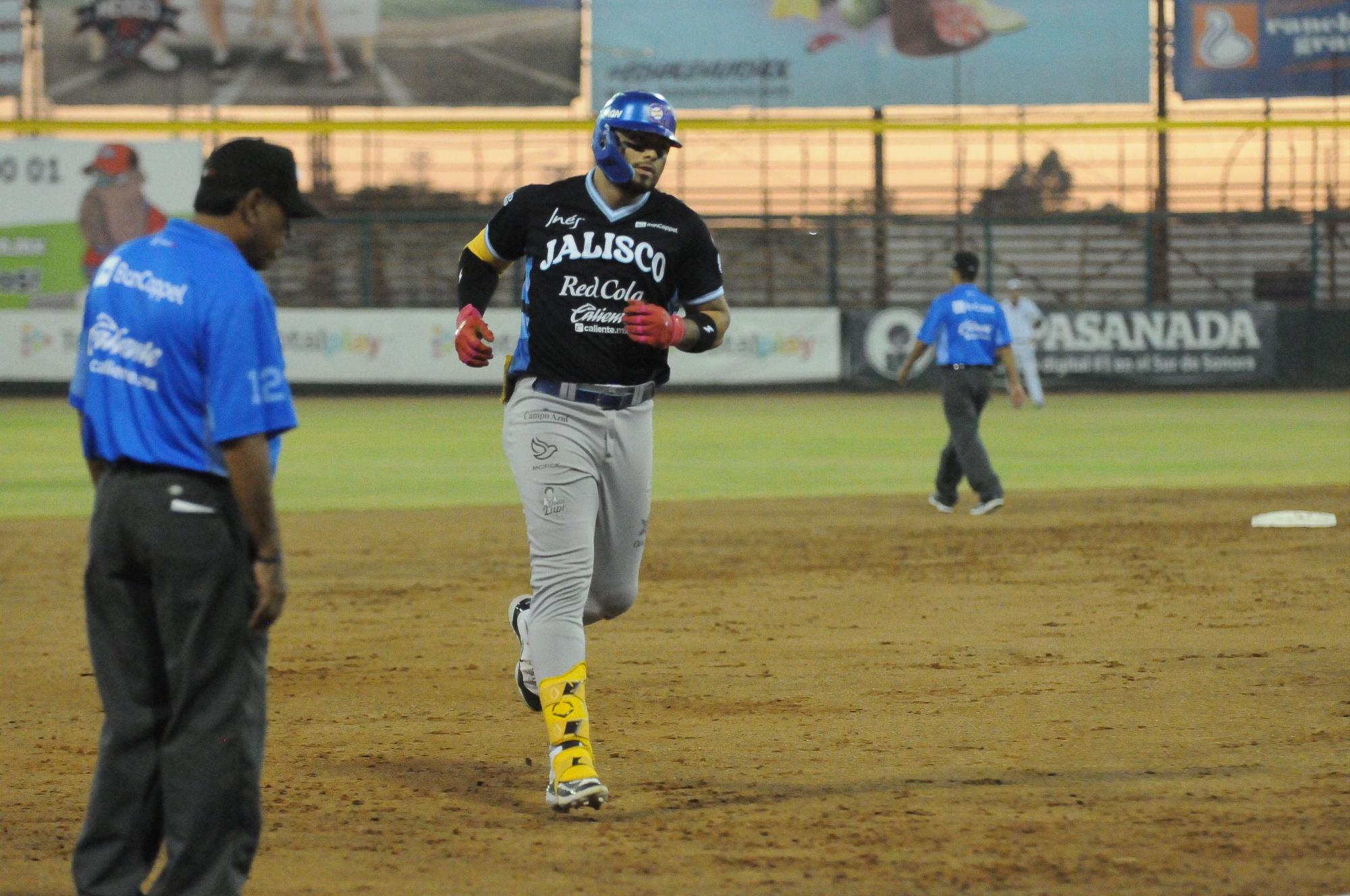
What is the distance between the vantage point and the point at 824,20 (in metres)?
36.4

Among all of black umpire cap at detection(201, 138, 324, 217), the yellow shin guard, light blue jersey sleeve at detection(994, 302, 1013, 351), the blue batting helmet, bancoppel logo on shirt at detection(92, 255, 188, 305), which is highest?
the blue batting helmet

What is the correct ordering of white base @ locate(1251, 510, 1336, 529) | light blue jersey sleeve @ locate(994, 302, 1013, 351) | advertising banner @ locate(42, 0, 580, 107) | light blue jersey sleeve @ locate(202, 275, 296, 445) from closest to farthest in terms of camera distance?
light blue jersey sleeve @ locate(202, 275, 296, 445), white base @ locate(1251, 510, 1336, 529), light blue jersey sleeve @ locate(994, 302, 1013, 351), advertising banner @ locate(42, 0, 580, 107)

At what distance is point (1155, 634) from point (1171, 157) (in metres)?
28.9

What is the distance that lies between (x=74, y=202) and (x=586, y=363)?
2898cm

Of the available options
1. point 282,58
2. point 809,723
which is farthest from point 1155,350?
point 809,723

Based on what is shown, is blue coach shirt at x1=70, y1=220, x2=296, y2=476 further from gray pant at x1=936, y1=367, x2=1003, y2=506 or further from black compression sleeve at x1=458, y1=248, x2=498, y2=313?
gray pant at x1=936, y1=367, x2=1003, y2=506

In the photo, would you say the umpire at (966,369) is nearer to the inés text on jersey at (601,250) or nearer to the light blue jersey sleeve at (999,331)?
the light blue jersey sleeve at (999,331)

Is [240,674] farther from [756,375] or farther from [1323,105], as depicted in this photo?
[1323,105]

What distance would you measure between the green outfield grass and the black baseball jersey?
9174 mm

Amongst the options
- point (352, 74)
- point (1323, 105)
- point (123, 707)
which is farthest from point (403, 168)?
point (123, 707)

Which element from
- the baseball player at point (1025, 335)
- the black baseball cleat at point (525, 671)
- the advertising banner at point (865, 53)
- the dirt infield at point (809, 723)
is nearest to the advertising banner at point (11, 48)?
the advertising banner at point (865, 53)

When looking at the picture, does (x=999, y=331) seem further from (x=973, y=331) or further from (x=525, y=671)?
(x=525, y=671)

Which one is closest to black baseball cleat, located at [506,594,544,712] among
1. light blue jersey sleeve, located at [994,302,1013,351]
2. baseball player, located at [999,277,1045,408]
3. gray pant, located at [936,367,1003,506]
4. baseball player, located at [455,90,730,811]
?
baseball player, located at [455,90,730,811]

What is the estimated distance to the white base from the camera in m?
12.4
